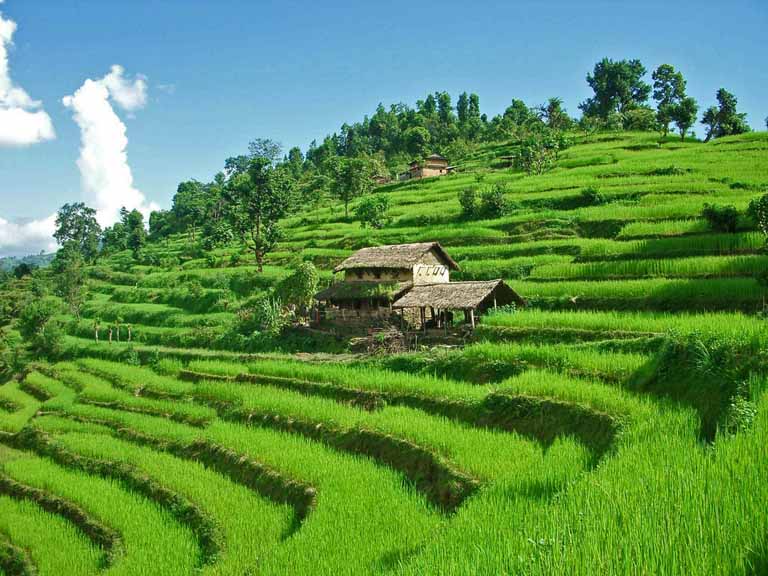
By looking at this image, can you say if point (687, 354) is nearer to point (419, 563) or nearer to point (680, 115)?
point (419, 563)

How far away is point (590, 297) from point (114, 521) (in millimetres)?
14407

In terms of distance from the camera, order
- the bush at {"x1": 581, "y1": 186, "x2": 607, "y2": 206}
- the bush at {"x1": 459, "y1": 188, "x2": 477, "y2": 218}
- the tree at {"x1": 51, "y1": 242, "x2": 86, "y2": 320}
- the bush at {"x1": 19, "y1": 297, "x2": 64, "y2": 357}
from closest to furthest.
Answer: the bush at {"x1": 581, "y1": 186, "x2": 607, "y2": 206}, the bush at {"x1": 19, "y1": 297, "x2": 64, "y2": 357}, the bush at {"x1": 459, "y1": 188, "x2": 477, "y2": 218}, the tree at {"x1": 51, "y1": 242, "x2": 86, "y2": 320}

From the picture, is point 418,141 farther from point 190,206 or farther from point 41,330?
point 41,330

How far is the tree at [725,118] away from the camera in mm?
45875

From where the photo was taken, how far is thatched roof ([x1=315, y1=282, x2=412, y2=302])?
23.8 metres

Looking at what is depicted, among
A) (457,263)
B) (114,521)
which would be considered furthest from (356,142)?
(114,521)

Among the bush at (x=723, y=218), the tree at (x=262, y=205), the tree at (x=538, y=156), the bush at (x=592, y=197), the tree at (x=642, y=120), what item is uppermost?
the tree at (x=642, y=120)

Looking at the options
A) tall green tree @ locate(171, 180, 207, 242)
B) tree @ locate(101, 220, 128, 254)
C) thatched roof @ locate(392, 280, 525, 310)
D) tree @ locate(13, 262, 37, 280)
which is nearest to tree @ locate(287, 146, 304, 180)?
tall green tree @ locate(171, 180, 207, 242)

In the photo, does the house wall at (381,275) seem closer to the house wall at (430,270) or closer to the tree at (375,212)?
the house wall at (430,270)

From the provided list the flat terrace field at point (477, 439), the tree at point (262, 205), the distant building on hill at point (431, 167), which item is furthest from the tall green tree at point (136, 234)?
the flat terrace field at point (477, 439)

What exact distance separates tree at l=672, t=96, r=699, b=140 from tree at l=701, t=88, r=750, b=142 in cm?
314

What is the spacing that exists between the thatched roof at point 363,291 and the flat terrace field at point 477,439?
3.99 m

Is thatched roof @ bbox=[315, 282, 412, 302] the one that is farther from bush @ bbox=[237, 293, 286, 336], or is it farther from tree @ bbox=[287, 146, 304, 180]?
tree @ bbox=[287, 146, 304, 180]

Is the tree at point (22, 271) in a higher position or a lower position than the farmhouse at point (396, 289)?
higher
